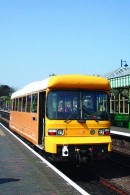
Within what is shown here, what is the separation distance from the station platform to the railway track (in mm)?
890

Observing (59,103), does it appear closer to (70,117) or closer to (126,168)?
(70,117)

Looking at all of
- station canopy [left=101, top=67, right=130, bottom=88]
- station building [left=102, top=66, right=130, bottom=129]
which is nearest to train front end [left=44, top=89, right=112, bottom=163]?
station building [left=102, top=66, right=130, bottom=129]

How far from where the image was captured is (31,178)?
9.16m

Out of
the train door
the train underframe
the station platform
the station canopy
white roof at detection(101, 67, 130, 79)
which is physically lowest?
the station platform

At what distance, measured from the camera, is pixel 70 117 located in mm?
11414

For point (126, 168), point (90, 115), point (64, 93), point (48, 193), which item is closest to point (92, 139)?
point (90, 115)

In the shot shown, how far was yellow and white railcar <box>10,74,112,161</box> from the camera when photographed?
36.3ft

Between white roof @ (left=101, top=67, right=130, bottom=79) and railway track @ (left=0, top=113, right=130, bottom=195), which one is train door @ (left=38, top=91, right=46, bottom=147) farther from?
white roof @ (left=101, top=67, right=130, bottom=79)

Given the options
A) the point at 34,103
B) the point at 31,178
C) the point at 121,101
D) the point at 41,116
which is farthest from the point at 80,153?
the point at 121,101

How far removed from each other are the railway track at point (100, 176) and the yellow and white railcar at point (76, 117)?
66 cm

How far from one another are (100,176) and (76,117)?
1.81 meters

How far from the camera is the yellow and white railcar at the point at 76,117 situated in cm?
1108

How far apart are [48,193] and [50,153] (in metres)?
3.43

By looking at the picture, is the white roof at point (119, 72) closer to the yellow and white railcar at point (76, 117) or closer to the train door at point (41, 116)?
the train door at point (41, 116)
